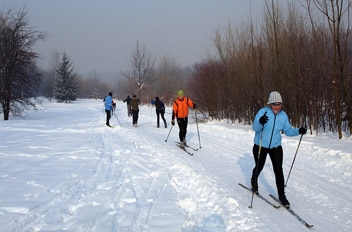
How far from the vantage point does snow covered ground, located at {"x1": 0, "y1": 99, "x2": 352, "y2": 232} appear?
3.81 metres

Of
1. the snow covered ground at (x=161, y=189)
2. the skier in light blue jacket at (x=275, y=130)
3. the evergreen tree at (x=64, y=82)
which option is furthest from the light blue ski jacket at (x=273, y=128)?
the evergreen tree at (x=64, y=82)

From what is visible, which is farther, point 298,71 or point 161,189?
point 298,71

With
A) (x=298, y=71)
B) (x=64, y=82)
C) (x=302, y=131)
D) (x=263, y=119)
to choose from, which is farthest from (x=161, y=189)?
(x=64, y=82)

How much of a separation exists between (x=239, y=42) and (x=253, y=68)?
9.62 ft

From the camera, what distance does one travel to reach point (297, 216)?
4.07m

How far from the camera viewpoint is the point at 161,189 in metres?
5.13

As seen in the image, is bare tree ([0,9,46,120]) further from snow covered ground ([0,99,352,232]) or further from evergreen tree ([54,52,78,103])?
evergreen tree ([54,52,78,103])

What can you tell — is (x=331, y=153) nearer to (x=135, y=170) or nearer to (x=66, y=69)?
(x=135, y=170)

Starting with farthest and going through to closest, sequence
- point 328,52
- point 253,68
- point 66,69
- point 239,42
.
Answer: point 66,69 → point 239,42 → point 253,68 → point 328,52

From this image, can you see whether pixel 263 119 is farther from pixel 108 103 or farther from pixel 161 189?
pixel 108 103

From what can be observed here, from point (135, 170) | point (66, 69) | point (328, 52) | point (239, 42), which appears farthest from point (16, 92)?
point (66, 69)

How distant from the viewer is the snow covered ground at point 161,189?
381 centimetres

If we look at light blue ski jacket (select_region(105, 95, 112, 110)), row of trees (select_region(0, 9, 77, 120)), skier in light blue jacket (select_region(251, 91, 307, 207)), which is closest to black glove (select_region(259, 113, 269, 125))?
skier in light blue jacket (select_region(251, 91, 307, 207))

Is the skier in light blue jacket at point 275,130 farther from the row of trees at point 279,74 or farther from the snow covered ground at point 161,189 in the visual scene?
the row of trees at point 279,74
